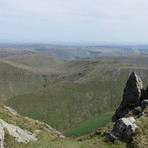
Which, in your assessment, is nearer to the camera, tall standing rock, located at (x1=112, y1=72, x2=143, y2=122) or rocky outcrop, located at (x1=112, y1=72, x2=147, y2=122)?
rocky outcrop, located at (x1=112, y1=72, x2=147, y2=122)

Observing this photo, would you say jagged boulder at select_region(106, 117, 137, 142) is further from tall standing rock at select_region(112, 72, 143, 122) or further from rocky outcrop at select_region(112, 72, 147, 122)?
tall standing rock at select_region(112, 72, 143, 122)

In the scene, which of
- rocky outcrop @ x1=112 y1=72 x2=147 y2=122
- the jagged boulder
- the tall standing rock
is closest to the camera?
the jagged boulder

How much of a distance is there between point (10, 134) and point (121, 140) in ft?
60.8

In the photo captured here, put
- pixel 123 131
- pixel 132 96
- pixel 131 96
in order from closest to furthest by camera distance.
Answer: pixel 123 131, pixel 132 96, pixel 131 96

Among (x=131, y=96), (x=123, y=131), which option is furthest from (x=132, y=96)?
(x=123, y=131)

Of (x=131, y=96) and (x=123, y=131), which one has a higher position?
(x=123, y=131)

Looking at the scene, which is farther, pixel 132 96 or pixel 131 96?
pixel 131 96

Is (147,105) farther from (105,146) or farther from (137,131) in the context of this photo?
(105,146)

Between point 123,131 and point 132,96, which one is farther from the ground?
point 123,131

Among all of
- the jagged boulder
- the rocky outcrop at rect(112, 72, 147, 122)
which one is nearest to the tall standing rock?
the rocky outcrop at rect(112, 72, 147, 122)

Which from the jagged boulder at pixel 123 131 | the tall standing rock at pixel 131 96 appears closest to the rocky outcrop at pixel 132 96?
the tall standing rock at pixel 131 96

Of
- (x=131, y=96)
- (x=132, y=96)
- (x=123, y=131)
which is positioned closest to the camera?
(x=123, y=131)

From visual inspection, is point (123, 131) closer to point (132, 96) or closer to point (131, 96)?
point (132, 96)

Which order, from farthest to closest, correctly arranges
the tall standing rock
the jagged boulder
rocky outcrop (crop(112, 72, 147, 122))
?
the tall standing rock < rocky outcrop (crop(112, 72, 147, 122)) < the jagged boulder
